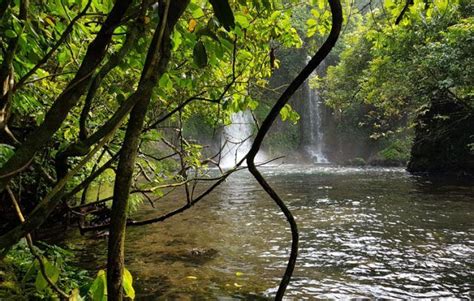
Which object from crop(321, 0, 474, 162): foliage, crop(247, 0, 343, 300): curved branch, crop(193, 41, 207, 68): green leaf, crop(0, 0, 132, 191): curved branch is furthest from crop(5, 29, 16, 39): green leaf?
crop(321, 0, 474, 162): foliage

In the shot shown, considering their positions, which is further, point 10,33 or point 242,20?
point 242,20

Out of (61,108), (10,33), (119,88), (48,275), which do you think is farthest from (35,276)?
(61,108)

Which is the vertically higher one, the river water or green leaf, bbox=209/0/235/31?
green leaf, bbox=209/0/235/31

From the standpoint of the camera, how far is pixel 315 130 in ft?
122

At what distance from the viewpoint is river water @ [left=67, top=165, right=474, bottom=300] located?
17.3 ft

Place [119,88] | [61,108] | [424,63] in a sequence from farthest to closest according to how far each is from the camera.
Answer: [424,63] → [119,88] → [61,108]

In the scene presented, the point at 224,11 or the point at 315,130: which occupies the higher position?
the point at 315,130

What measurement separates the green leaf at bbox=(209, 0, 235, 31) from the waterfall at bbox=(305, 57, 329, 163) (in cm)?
3518

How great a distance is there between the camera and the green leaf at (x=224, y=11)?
110 centimetres

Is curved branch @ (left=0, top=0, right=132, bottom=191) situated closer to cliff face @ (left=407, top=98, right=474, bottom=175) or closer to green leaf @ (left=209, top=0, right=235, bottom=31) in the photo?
green leaf @ (left=209, top=0, right=235, bottom=31)

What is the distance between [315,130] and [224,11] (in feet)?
121

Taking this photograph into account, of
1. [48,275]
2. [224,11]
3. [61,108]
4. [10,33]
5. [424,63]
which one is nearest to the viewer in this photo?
[224,11]

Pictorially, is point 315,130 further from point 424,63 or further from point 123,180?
point 123,180

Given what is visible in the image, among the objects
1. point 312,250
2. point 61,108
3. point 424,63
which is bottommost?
point 312,250
